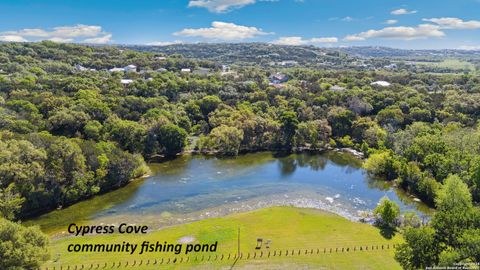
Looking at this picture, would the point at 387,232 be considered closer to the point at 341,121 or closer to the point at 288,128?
the point at 288,128

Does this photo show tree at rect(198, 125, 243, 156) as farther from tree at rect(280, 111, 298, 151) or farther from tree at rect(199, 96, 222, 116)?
tree at rect(199, 96, 222, 116)

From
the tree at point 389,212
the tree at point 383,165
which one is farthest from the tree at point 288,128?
the tree at point 389,212

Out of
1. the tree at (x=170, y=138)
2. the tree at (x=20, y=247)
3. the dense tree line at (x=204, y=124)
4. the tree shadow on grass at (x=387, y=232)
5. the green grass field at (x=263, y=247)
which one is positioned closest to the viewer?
the tree at (x=20, y=247)

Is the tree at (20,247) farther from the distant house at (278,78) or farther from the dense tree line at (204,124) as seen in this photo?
the distant house at (278,78)

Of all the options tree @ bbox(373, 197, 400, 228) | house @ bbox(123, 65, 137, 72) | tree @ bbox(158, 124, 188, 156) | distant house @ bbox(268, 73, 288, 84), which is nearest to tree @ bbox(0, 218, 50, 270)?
tree @ bbox(373, 197, 400, 228)

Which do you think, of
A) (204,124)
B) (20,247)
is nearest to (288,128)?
(204,124)

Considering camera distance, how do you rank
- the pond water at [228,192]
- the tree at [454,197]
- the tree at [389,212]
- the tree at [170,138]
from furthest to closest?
the tree at [170,138] → the pond water at [228,192] → the tree at [389,212] → the tree at [454,197]

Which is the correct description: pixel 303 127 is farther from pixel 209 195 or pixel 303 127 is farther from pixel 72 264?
pixel 72 264
